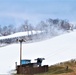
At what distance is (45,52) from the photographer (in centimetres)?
4669

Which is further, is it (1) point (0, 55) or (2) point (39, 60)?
(1) point (0, 55)

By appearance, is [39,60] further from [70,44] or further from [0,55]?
[70,44]

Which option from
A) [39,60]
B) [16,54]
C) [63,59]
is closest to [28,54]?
[16,54]

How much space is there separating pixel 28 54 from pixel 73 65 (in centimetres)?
1133

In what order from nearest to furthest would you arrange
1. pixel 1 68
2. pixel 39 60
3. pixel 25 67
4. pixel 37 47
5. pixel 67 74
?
1. pixel 67 74
2. pixel 25 67
3. pixel 39 60
4. pixel 1 68
5. pixel 37 47

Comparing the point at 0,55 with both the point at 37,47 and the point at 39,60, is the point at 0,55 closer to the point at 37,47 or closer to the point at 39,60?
the point at 37,47

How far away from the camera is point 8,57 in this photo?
44.2 m

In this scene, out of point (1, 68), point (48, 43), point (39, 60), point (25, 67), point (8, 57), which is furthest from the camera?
point (48, 43)

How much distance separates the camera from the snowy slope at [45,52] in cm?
4073

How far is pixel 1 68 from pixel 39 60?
5.38 meters

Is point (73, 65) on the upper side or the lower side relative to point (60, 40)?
lower

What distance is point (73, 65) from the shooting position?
3569 cm

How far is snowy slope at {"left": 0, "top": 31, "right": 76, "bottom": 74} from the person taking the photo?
40728mm

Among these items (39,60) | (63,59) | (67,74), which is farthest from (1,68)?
(67,74)
